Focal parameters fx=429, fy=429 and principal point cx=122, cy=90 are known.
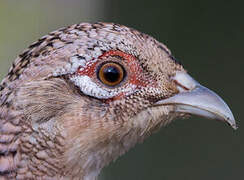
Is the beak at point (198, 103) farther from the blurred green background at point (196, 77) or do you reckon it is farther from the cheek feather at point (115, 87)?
the blurred green background at point (196, 77)

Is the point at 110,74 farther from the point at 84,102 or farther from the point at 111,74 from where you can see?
the point at 84,102

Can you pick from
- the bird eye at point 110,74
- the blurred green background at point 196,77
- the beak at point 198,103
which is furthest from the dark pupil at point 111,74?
the blurred green background at point 196,77

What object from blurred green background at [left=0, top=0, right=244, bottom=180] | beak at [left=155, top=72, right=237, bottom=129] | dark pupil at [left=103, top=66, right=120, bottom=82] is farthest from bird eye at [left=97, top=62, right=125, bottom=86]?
blurred green background at [left=0, top=0, right=244, bottom=180]

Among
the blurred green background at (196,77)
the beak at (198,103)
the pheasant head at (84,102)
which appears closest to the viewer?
the pheasant head at (84,102)

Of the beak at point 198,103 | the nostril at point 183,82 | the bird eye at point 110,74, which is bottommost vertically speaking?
the beak at point 198,103

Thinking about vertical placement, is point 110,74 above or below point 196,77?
above

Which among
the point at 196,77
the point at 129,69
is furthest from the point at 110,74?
the point at 196,77

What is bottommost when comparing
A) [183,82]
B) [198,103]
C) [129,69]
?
[198,103]

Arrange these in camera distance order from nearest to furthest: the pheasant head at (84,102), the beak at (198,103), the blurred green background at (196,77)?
the pheasant head at (84,102) < the beak at (198,103) < the blurred green background at (196,77)
